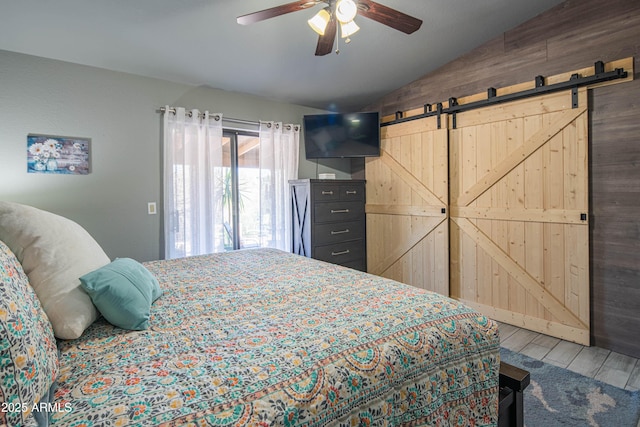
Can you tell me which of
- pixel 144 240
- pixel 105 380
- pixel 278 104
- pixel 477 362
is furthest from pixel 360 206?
pixel 105 380

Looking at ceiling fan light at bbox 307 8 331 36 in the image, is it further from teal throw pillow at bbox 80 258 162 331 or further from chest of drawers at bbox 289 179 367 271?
chest of drawers at bbox 289 179 367 271

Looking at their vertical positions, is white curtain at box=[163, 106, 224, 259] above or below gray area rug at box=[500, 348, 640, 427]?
above

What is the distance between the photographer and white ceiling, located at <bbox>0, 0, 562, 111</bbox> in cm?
215

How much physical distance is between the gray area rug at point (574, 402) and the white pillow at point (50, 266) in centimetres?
215

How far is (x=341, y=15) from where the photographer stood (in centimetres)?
168

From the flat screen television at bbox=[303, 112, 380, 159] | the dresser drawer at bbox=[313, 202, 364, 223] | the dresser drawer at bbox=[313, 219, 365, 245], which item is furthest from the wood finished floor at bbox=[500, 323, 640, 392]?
the flat screen television at bbox=[303, 112, 380, 159]

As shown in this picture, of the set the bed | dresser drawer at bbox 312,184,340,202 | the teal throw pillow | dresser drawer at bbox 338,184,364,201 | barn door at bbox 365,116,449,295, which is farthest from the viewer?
dresser drawer at bbox 338,184,364,201

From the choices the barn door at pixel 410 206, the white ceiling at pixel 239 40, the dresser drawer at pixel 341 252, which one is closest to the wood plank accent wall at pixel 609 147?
the white ceiling at pixel 239 40

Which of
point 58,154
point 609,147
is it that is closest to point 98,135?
point 58,154

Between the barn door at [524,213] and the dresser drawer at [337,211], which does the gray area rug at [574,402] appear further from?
the dresser drawer at [337,211]

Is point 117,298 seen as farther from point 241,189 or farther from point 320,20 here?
point 241,189

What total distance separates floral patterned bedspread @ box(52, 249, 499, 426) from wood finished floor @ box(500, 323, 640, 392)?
4.90 ft

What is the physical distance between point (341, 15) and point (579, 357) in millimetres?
2867

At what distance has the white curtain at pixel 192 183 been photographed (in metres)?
3.07
